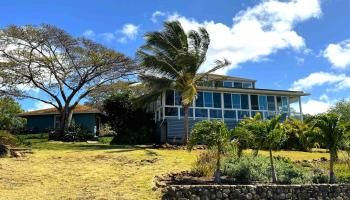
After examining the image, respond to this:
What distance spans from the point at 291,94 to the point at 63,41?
748 inches

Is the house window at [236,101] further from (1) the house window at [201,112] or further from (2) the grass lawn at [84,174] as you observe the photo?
(2) the grass lawn at [84,174]

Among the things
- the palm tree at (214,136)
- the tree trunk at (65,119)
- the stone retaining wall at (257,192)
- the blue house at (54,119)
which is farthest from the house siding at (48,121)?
the stone retaining wall at (257,192)

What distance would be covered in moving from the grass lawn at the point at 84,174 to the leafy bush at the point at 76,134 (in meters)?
11.8

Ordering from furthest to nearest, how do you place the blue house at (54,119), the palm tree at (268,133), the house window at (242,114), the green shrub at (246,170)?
the blue house at (54,119)
the house window at (242,114)
the palm tree at (268,133)
the green shrub at (246,170)

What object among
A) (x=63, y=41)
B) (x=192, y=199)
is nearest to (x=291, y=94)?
(x=63, y=41)

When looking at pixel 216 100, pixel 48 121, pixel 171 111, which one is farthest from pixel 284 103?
pixel 48 121

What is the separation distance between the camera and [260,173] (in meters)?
16.1

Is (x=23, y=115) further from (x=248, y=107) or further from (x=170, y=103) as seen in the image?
(x=248, y=107)

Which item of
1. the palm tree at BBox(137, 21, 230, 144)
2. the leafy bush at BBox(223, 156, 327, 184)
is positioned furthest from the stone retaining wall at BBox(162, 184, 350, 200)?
the palm tree at BBox(137, 21, 230, 144)

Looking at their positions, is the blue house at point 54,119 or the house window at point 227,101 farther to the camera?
the blue house at point 54,119

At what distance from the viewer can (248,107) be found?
37.1 m

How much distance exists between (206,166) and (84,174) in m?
4.37

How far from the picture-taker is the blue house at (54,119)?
4525 centimetres

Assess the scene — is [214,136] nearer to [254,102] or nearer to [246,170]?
[246,170]
